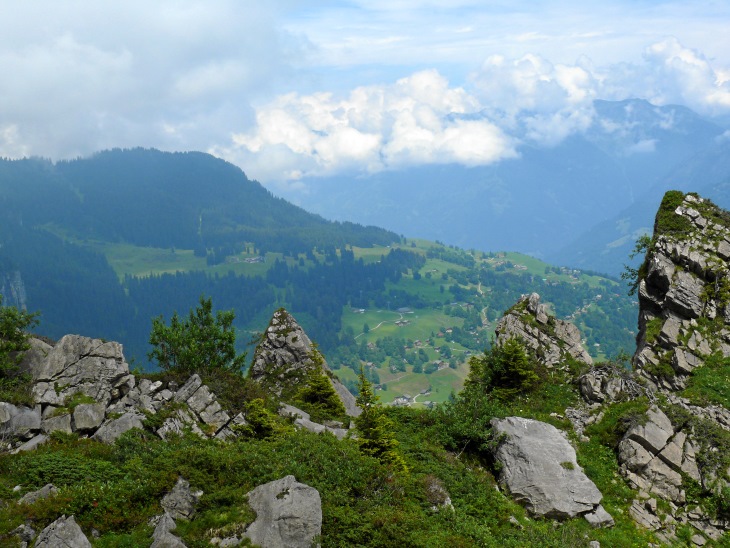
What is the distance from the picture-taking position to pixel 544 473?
2623 centimetres

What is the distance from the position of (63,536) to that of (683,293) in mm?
40101

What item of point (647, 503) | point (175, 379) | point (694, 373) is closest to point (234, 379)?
point (175, 379)

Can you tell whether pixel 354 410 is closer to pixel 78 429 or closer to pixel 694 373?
pixel 78 429

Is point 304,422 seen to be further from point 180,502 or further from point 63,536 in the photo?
point 63,536

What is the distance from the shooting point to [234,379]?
113 feet

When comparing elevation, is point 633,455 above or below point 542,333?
below

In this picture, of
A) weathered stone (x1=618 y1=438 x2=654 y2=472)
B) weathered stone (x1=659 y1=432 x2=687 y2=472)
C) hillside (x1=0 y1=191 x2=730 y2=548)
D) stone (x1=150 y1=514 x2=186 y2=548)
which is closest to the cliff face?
hillside (x1=0 y1=191 x2=730 y2=548)

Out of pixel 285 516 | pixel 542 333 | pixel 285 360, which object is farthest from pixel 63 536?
pixel 542 333

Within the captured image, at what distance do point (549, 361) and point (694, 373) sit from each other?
8.97 meters

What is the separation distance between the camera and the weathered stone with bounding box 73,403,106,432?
30.1m

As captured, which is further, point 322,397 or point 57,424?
point 322,397

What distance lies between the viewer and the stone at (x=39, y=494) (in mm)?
20766

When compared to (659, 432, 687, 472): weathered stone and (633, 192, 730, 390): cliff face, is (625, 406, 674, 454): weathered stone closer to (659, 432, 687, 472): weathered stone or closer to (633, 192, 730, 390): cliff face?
(659, 432, 687, 472): weathered stone

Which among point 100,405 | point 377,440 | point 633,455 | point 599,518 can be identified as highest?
point 377,440
